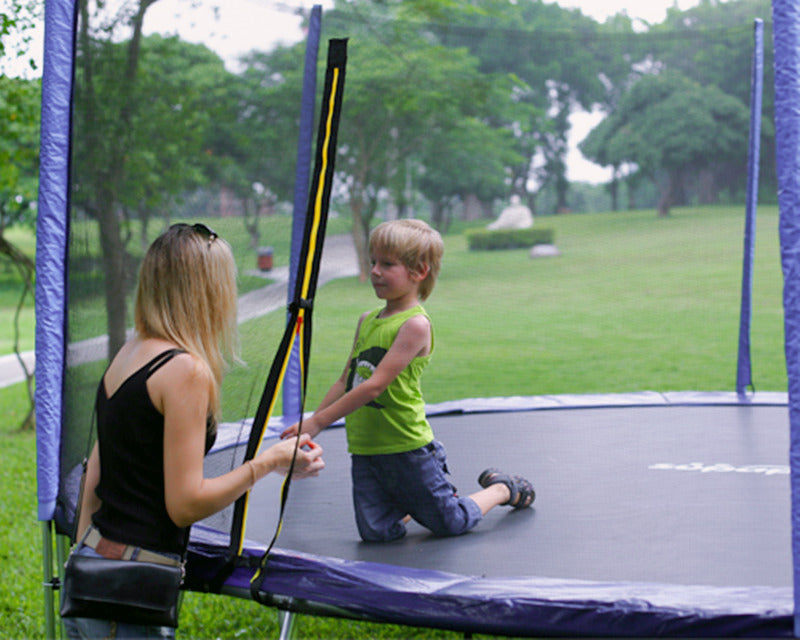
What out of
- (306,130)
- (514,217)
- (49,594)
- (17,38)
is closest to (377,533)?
(49,594)

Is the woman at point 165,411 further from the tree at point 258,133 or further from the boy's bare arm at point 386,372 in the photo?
the tree at point 258,133

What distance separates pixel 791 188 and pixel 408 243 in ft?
2.68

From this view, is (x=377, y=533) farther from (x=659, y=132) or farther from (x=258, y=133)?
(x=659, y=132)

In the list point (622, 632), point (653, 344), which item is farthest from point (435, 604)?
point (653, 344)

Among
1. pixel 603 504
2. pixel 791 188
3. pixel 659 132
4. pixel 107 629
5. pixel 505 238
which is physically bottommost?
pixel 603 504

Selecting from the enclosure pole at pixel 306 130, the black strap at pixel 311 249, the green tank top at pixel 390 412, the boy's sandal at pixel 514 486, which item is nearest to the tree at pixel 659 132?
the enclosure pole at pixel 306 130

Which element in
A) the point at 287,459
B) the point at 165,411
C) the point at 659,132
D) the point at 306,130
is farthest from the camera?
the point at 659,132

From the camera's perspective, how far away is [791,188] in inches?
48.9

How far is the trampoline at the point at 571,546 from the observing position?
1.45 metres

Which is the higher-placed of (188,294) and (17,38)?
(17,38)

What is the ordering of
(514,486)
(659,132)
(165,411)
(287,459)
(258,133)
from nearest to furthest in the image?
(165,411) → (287,459) → (514,486) → (258,133) → (659,132)

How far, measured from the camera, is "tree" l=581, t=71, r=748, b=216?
3.48 meters

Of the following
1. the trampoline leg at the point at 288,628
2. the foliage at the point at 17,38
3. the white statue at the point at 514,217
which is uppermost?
the foliage at the point at 17,38

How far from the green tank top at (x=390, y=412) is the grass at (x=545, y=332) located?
23cm
